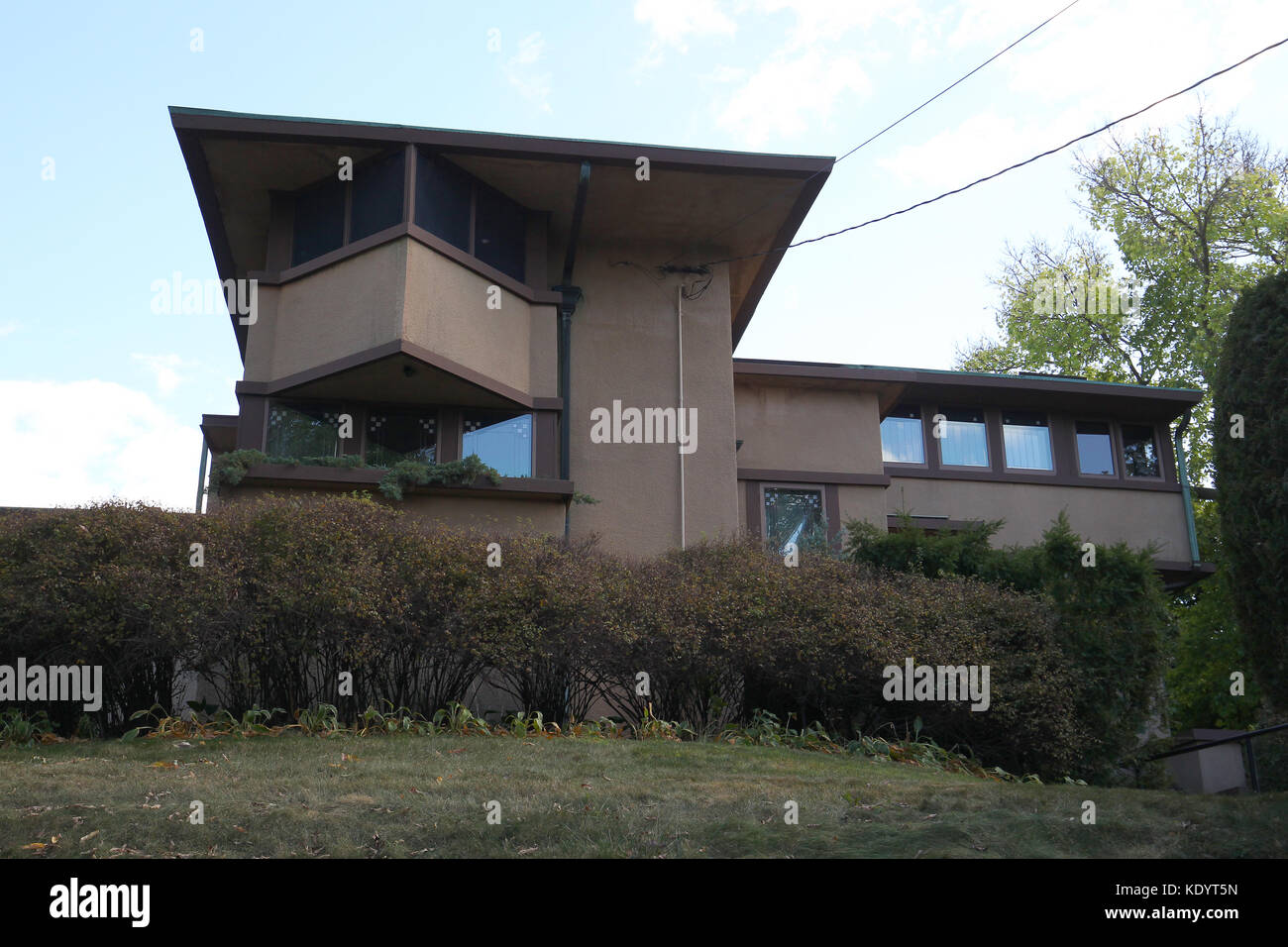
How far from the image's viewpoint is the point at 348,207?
1620 centimetres

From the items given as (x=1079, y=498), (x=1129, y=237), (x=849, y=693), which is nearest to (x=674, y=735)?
(x=849, y=693)

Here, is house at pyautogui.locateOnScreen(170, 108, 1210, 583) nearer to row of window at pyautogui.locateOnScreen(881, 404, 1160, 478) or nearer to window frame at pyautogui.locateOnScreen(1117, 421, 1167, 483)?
row of window at pyautogui.locateOnScreen(881, 404, 1160, 478)

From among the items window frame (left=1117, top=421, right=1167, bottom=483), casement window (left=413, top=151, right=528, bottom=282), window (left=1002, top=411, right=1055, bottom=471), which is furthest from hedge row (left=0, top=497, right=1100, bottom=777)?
window frame (left=1117, top=421, right=1167, bottom=483)

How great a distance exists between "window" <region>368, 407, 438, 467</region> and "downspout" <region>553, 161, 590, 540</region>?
179 centimetres

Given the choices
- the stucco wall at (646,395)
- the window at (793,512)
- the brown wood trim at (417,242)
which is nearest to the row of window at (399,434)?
the stucco wall at (646,395)

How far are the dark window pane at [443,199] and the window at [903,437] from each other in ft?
27.6

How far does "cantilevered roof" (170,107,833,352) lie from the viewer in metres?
15.6

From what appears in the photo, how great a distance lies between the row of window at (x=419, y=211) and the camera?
15.8m

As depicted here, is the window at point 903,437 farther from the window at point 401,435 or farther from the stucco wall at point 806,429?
the window at point 401,435

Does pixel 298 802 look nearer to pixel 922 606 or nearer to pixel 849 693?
pixel 849 693

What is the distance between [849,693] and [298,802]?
254 inches

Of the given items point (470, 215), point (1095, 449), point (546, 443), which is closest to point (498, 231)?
point (470, 215)

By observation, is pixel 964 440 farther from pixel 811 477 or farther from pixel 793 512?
pixel 793 512
